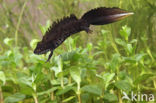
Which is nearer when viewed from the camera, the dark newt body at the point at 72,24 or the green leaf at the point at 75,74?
the dark newt body at the point at 72,24

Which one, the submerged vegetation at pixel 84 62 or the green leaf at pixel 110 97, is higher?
the submerged vegetation at pixel 84 62

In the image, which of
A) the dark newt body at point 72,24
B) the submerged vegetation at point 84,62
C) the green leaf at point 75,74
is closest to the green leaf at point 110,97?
the submerged vegetation at point 84,62

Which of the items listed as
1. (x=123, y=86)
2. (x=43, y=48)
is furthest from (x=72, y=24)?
(x=123, y=86)

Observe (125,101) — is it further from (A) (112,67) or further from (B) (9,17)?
(B) (9,17)

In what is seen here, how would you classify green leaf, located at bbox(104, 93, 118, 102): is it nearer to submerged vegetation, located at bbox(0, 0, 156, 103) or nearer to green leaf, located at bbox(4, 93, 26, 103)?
submerged vegetation, located at bbox(0, 0, 156, 103)

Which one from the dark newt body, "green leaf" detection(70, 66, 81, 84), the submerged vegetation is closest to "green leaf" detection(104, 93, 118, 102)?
the submerged vegetation

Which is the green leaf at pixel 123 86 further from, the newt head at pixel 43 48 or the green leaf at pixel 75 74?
the newt head at pixel 43 48
